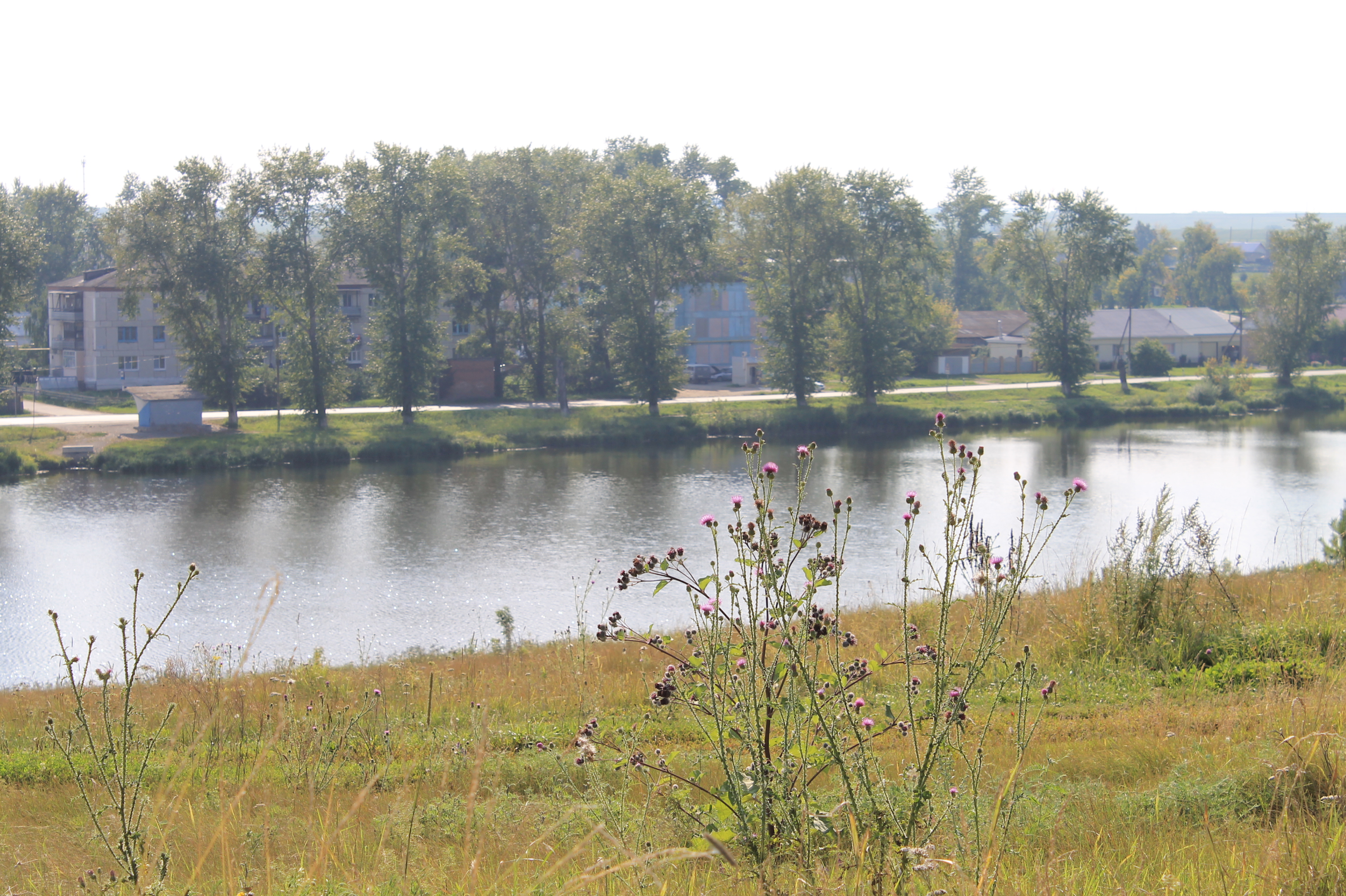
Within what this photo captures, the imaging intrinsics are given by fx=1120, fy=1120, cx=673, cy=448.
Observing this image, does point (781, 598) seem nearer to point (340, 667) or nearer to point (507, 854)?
point (507, 854)

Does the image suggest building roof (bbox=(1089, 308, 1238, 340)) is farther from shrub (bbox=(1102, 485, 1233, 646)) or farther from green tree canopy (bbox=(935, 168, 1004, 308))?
shrub (bbox=(1102, 485, 1233, 646))

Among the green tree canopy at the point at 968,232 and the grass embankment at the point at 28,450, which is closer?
the grass embankment at the point at 28,450

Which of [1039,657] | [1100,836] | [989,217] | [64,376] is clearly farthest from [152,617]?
[989,217]

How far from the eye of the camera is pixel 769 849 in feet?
13.7

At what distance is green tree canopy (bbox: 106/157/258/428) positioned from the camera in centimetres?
4594

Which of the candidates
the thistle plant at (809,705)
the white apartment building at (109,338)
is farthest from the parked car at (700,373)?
the thistle plant at (809,705)

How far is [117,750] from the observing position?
5.29 meters

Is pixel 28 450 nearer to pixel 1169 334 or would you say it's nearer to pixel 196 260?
pixel 196 260

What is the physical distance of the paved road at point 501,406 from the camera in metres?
48.3

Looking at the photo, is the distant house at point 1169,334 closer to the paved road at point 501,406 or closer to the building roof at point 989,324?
the building roof at point 989,324

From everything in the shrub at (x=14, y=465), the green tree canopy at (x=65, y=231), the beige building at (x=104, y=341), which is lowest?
the shrub at (x=14, y=465)

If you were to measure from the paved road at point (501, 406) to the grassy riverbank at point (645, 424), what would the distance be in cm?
138

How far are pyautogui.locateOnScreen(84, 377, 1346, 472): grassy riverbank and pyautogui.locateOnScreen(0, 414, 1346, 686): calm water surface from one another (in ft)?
6.61

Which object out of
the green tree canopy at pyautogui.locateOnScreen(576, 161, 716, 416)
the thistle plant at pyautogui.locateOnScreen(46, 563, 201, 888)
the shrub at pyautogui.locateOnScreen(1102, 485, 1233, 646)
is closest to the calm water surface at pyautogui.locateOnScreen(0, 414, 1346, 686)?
the shrub at pyautogui.locateOnScreen(1102, 485, 1233, 646)
